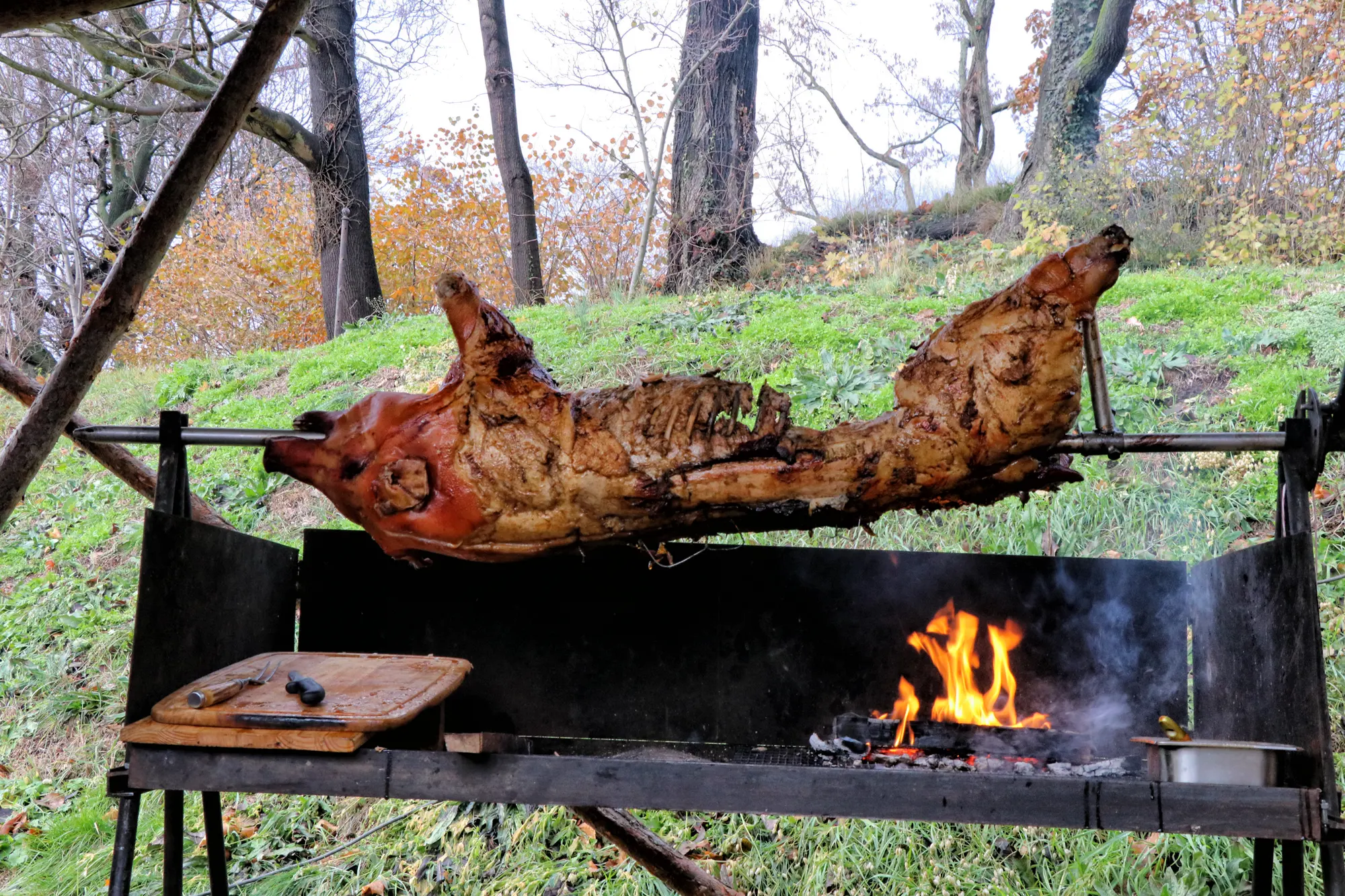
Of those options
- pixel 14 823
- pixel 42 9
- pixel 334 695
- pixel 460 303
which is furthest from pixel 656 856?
pixel 14 823

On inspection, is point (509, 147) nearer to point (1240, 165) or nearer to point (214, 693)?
point (1240, 165)

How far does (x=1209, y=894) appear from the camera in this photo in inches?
124

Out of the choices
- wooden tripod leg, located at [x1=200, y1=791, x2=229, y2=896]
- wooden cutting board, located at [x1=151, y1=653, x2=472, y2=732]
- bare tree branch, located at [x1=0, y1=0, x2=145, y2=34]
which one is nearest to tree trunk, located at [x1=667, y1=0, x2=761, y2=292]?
wooden cutting board, located at [x1=151, y1=653, x2=472, y2=732]

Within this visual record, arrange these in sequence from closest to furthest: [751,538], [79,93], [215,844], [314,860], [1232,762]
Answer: [1232,762], [215,844], [314,860], [751,538], [79,93]

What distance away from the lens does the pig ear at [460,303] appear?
→ 2.46m

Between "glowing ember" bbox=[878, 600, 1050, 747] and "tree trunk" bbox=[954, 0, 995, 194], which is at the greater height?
"tree trunk" bbox=[954, 0, 995, 194]

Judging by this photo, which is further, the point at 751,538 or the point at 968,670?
the point at 751,538

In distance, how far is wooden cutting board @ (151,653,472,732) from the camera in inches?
86.7

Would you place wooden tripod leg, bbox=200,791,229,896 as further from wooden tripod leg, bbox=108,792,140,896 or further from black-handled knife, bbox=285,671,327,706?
black-handled knife, bbox=285,671,327,706

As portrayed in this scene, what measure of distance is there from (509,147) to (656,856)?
8795 mm

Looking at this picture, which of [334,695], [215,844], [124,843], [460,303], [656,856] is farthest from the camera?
[656,856]

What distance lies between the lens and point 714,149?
9461 mm

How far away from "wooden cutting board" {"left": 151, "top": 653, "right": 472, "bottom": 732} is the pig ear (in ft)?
2.86

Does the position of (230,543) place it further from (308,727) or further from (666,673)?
(666,673)
